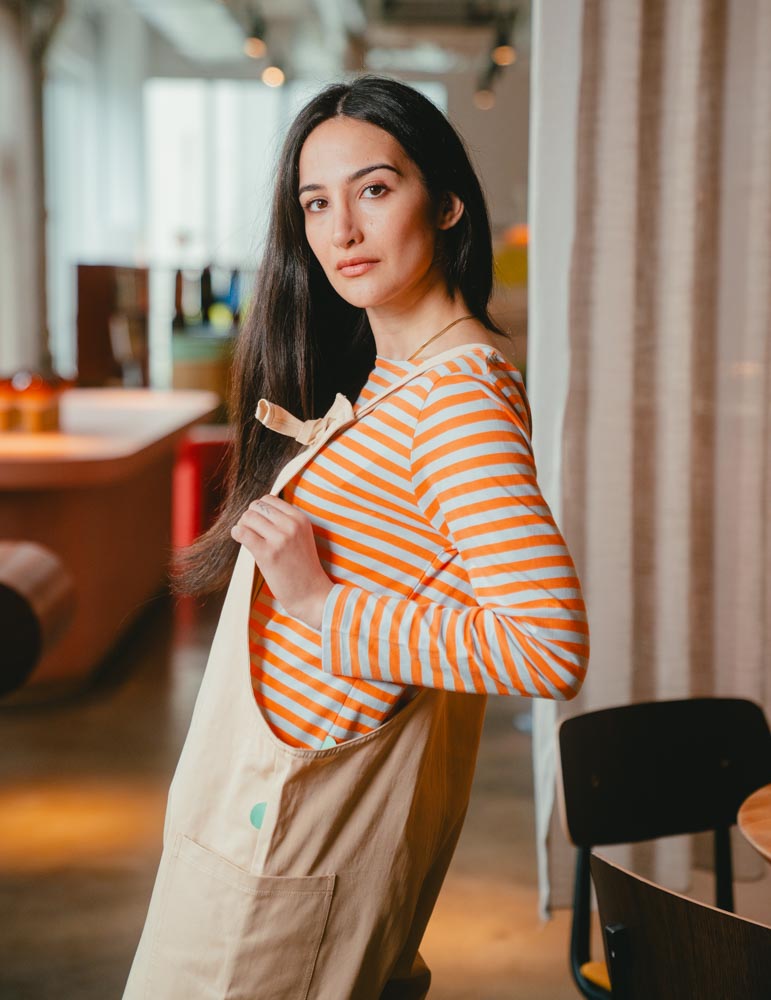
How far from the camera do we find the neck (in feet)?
3.82

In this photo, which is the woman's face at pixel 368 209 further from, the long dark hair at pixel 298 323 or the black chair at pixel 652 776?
the black chair at pixel 652 776

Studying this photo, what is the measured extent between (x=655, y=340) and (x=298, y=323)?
1.53 meters

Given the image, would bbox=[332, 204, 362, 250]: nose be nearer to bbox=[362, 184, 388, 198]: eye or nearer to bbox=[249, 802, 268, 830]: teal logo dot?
bbox=[362, 184, 388, 198]: eye

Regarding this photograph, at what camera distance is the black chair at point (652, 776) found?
1.77m

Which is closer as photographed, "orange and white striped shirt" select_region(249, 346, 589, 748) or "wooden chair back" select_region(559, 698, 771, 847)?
"orange and white striped shirt" select_region(249, 346, 589, 748)

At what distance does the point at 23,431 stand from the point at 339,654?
3.70m

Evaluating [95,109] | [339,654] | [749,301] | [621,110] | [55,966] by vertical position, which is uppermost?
[95,109]

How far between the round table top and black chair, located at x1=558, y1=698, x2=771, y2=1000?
0.79 ft

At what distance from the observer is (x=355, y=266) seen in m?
1.12

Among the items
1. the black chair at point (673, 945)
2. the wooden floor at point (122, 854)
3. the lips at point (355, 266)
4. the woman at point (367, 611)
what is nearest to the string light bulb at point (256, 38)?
the wooden floor at point (122, 854)

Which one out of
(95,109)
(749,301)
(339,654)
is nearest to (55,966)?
(339,654)

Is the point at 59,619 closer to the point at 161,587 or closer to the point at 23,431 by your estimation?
the point at 23,431

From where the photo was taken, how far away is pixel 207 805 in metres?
1.13

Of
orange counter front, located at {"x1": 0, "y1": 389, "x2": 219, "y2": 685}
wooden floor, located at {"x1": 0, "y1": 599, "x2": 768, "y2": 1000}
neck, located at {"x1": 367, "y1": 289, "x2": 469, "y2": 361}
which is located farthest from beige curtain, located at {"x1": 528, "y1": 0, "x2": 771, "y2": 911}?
orange counter front, located at {"x1": 0, "y1": 389, "x2": 219, "y2": 685}
